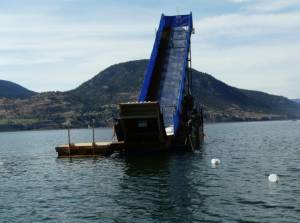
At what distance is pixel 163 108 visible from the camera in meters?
63.8

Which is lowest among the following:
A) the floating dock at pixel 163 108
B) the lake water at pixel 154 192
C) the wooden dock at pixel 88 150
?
the lake water at pixel 154 192

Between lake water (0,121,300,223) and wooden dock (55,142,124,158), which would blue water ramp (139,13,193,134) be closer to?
wooden dock (55,142,124,158)

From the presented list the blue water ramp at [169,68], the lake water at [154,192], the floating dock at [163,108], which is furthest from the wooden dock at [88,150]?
the blue water ramp at [169,68]

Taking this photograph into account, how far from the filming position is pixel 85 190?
37250 mm

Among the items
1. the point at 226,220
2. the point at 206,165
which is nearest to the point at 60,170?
the point at 206,165

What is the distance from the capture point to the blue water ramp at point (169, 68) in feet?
209

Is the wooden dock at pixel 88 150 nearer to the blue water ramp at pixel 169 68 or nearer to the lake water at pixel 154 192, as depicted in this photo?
the lake water at pixel 154 192

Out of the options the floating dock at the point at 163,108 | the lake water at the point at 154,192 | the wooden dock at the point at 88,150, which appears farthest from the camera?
the wooden dock at the point at 88,150

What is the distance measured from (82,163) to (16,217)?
26.0 m

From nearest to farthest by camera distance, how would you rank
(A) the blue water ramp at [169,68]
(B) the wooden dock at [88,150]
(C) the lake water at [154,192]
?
→ (C) the lake water at [154,192], (B) the wooden dock at [88,150], (A) the blue water ramp at [169,68]

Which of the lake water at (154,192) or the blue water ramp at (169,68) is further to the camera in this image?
the blue water ramp at (169,68)

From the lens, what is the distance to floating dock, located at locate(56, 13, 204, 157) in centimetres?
5634

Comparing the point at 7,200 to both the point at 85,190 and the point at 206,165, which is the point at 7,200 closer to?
the point at 85,190

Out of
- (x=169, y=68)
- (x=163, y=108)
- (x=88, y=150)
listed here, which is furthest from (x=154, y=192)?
(x=169, y=68)
